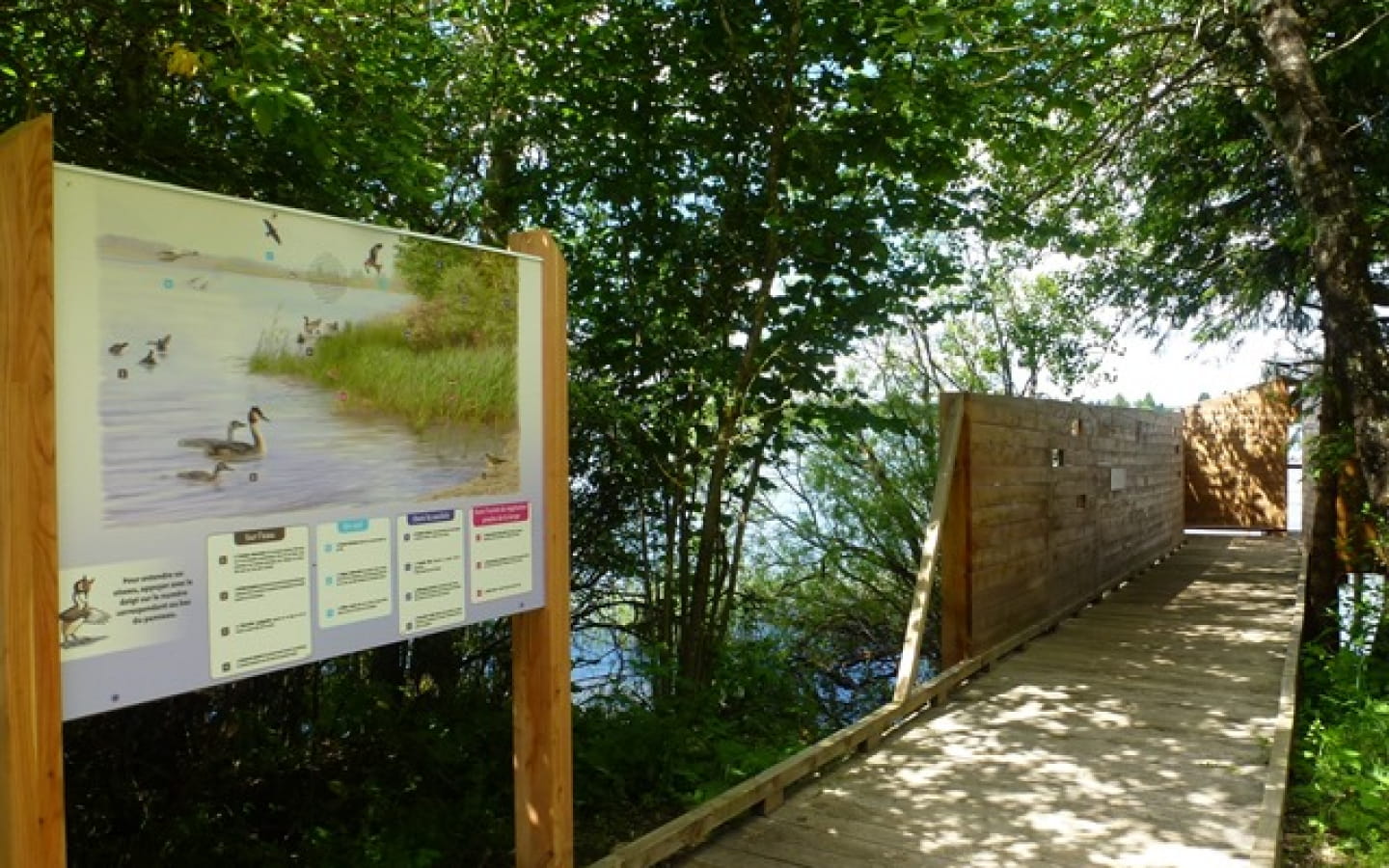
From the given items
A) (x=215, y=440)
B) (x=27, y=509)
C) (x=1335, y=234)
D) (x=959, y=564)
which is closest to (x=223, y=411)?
(x=215, y=440)

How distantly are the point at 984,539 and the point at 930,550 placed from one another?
686 millimetres

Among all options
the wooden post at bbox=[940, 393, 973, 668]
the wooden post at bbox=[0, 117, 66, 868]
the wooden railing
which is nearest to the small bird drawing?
the wooden post at bbox=[0, 117, 66, 868]

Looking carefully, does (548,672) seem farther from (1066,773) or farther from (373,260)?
(1066,773)

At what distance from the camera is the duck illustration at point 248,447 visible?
206cm

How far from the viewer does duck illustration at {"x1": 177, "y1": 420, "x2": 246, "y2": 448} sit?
2.01 metres

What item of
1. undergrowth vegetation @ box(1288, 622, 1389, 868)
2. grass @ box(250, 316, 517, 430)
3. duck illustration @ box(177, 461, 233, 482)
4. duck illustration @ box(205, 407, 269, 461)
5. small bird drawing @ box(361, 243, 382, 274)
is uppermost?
small bird drawing @ box(361, 243, 382, 274)

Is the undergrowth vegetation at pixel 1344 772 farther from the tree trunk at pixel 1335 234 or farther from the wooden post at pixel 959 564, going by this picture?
the wooden post at pixel 959 564

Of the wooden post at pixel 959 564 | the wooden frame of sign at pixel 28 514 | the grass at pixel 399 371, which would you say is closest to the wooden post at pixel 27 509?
the wooden frame of sign at pixel 28 514

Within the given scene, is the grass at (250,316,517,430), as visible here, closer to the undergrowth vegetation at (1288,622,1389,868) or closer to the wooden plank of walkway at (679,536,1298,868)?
the wooden plank of walkway at (679,536,1298,868)

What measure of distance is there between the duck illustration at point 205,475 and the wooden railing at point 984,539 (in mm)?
1804

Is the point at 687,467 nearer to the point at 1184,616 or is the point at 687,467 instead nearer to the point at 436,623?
the point at 436,623

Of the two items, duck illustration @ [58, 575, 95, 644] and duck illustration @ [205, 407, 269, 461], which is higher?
duck illustration @ [205, 407, 269, 461]

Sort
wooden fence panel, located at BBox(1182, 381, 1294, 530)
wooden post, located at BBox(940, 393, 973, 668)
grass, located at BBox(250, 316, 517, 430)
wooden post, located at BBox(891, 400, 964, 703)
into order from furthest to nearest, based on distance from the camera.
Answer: wooden fence panel, located at BBox(1182, 381, 1294, 530)
wooden post, located at BBox(940, 393, 973, 668)
wooden post, located at BBox(891, 400, 964, 703)
grass, located at BBox(250, 316, 517, 430)

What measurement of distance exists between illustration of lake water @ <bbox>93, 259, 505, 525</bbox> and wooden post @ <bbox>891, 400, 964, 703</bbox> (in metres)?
3.48
